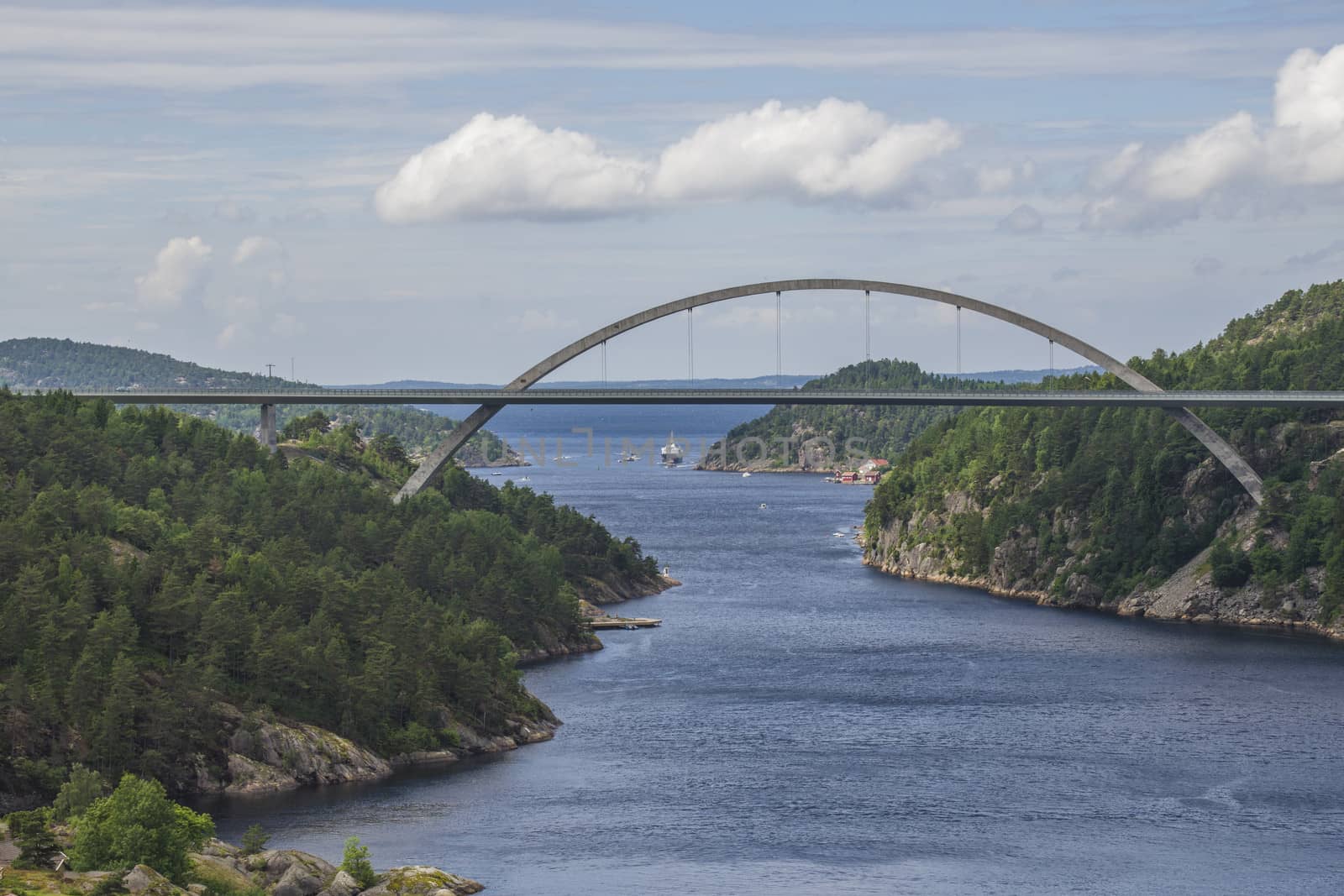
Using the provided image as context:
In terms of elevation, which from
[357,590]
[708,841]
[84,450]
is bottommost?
[708,841]

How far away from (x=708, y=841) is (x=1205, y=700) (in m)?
36.3

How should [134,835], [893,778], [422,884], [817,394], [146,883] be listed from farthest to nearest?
1. [817,394]
2. [893,778]
3. [422,884]
4. [134,835]
5. [146,883]

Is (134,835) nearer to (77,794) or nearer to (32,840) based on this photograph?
(32,840)

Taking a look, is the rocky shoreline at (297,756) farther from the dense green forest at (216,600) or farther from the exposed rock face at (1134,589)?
the exposed rock face at (1134,589)

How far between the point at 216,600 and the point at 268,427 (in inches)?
2203

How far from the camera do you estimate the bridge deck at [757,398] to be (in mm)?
123250

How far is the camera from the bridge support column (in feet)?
447

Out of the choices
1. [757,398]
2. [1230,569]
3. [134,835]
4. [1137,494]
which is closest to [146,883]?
[134,835]

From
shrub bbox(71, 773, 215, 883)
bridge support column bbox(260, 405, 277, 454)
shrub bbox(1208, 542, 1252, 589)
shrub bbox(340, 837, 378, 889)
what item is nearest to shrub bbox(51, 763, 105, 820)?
shrub bbox(71, 773, 215, 883)

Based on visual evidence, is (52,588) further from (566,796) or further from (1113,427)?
(1113,427)

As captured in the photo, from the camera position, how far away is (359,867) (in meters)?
59.3

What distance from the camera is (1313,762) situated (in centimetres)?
7962

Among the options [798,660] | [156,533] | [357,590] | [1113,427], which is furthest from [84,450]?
[1113,427]

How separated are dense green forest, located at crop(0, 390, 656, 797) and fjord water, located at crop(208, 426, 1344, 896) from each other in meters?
4.42
